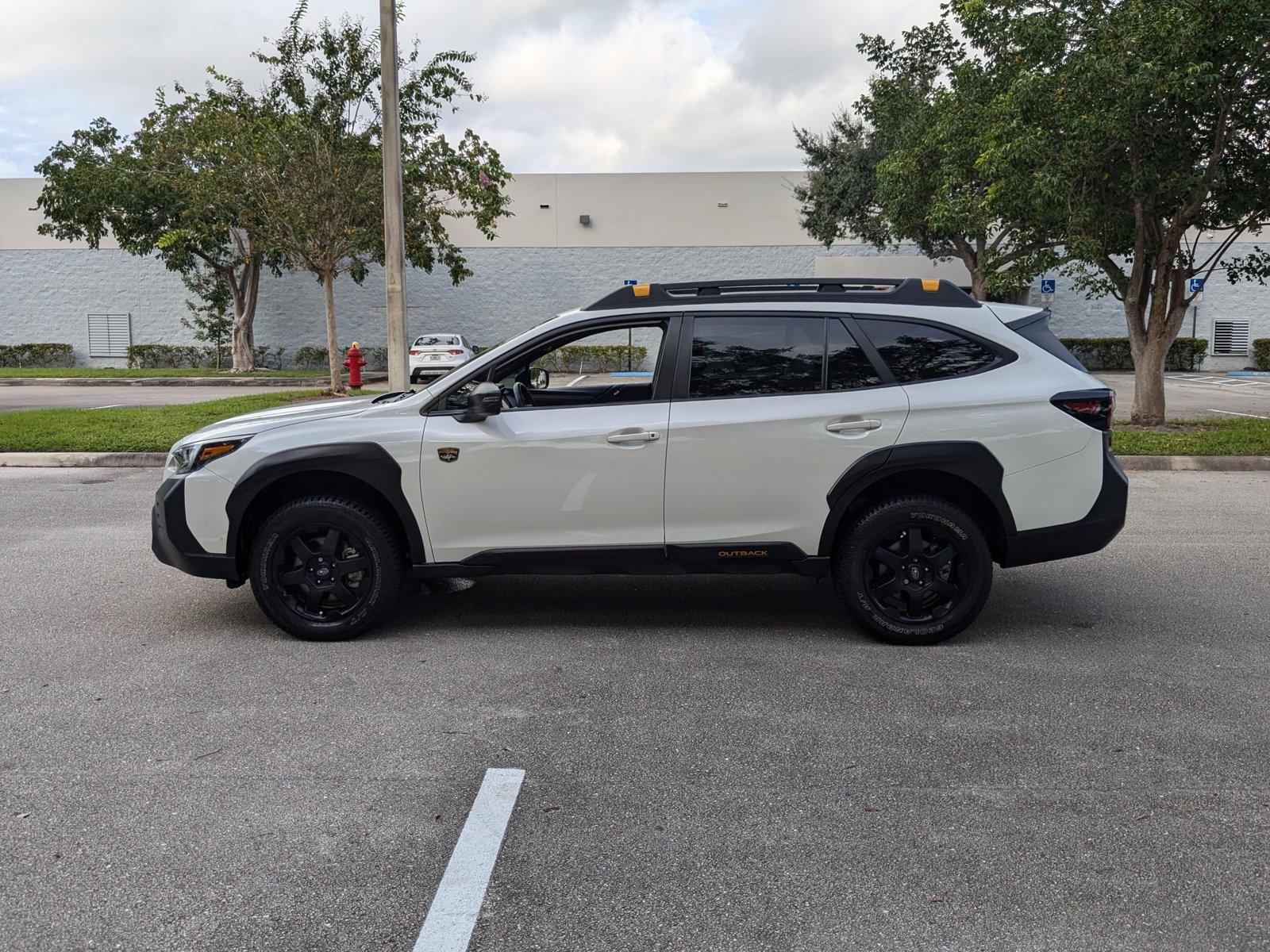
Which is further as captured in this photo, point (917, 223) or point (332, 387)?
point (917, 223)

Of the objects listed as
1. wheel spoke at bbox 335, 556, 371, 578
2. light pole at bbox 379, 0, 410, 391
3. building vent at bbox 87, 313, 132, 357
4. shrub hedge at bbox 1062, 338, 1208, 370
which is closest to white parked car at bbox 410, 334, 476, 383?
light pole at bbox 379, 0, 410, 391

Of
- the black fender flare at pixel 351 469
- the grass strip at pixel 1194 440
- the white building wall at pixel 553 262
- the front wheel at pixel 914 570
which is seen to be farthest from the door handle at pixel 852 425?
the white building wall at pixel 553 262

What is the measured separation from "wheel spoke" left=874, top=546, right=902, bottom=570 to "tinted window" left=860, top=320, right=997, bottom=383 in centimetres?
86

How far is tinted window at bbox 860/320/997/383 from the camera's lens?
5371 mm

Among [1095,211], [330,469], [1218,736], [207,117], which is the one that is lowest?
[1218,736]

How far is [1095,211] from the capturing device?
48.2 ft

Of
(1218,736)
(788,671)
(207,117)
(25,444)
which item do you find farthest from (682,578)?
(207,117)

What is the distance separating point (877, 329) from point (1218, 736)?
2.40m

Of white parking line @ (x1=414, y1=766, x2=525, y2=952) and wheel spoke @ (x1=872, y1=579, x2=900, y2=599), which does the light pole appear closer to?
wheel spoke @ (x1=872, y1=579, x2=900, y2=599)

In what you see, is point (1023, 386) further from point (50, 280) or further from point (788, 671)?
point (50, 280)

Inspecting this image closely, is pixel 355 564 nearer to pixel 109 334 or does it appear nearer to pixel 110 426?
pixel 110 426

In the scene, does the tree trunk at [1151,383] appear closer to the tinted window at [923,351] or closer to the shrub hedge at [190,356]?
the tinted window at [923,351]

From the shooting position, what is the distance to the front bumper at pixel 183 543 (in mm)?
5430

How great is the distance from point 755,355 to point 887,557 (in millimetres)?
1198
